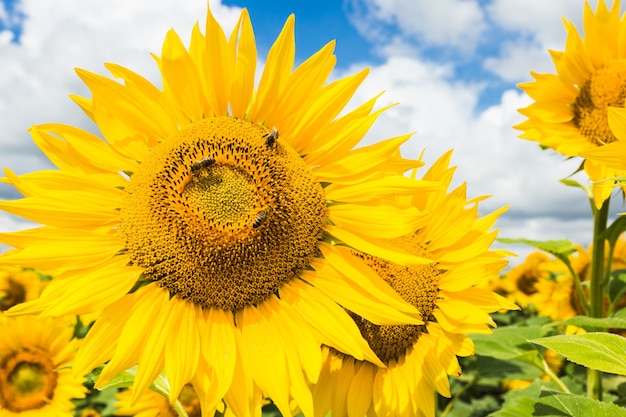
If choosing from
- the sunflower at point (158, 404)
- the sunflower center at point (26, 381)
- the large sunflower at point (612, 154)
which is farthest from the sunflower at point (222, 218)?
the sunflower center at point (26, 381)

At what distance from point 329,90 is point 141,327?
1130 millimetres

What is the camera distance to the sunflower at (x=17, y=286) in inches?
209

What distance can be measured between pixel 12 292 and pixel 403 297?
4.12m

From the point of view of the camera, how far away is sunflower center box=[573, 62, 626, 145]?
412cm

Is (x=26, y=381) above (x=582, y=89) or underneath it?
underneath

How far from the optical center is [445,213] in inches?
112

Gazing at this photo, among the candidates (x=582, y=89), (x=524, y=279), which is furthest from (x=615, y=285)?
(x=524, y=279)

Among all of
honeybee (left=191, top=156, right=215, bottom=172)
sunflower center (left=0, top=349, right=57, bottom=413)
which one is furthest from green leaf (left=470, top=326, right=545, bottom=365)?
sunflower center (left=0, top=349, right=57, bottom=413)

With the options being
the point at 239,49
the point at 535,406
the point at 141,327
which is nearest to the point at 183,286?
the point at 141,327

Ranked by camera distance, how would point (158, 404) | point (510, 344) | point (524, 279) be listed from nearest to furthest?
point (510, 344) < point (158, 404) < point (524, 279)

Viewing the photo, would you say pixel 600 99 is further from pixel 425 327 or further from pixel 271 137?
pixel 271 137

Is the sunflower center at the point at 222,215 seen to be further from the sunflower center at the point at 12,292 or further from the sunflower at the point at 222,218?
the sunflower center at the point at 12,292

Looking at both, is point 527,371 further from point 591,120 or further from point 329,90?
point 329,90

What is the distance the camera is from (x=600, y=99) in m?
4.18
